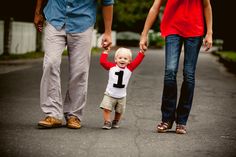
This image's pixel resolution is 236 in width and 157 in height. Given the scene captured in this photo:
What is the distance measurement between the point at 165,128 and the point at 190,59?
0.79 metres

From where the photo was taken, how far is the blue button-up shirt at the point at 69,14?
572 centimetres

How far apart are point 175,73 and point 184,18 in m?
0.59

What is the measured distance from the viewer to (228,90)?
10961 mm

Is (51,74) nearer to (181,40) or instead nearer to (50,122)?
(50,122)

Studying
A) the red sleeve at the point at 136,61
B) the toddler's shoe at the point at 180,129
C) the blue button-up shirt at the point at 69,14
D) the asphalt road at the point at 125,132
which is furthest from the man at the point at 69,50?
the toddler's shoe at the point at 180,129

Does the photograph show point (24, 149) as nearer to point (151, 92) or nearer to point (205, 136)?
point (205, 136)

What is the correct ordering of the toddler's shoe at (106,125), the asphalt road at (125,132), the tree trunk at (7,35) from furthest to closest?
the tree trunk at (7,35) < the toddler's shoe at (106,125) < the asphalt road at (125,132)

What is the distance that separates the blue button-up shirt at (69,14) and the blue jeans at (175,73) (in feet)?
3.03

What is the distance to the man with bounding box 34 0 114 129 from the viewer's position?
5695 millimetres

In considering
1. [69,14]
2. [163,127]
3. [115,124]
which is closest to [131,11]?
[115,124]

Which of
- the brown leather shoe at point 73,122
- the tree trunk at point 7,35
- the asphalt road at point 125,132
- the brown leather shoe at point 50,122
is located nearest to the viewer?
the asphalt road at point 125,132

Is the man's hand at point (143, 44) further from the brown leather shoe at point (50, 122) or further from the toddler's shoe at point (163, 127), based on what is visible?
the brown leather shoe at point (50, 122)

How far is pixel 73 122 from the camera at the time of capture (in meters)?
5.77

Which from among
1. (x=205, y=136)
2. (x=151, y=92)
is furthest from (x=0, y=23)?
(x=205, y=136)
